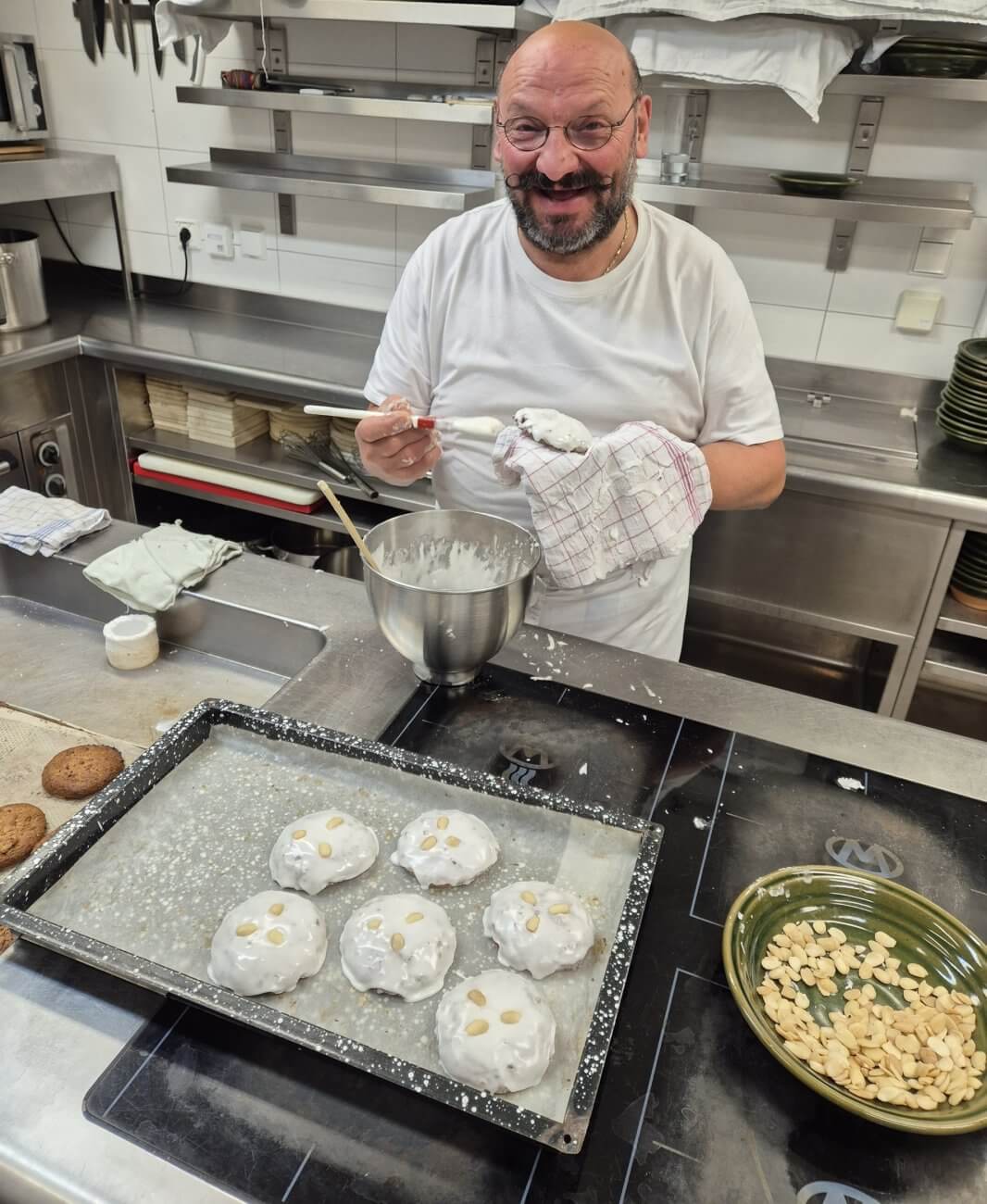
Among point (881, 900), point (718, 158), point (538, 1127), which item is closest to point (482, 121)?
point (718, 158)

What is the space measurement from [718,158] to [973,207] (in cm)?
66

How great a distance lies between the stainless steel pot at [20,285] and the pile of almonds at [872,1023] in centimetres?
285

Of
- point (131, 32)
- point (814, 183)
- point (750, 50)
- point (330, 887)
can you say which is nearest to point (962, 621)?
point (814, 183)

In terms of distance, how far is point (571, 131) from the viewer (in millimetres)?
1329

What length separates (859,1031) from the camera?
2.54ft

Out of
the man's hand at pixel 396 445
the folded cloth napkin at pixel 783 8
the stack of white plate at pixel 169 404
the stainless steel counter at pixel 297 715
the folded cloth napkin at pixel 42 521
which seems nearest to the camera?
the stainless steel counter at pixel 297 715

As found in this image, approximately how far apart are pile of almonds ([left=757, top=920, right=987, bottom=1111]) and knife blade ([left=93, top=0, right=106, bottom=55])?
3368 millimetres

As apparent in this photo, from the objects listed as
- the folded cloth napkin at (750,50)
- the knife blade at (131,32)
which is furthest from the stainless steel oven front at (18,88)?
the folded cloth napkin at (750,50)

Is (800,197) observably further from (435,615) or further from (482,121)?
(435,615)

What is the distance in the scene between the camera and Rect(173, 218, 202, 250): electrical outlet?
10.1 feet

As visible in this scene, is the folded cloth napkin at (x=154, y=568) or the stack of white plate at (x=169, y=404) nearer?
the folded cloth napkin at (x=154, y=568)

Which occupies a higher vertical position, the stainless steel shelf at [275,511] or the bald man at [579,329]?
the bald man at [579,329]

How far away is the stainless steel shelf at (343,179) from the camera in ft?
7.57

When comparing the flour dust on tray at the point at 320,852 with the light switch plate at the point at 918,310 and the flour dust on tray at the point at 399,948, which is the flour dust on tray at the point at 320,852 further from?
the light switch plate at the point at 918,310
